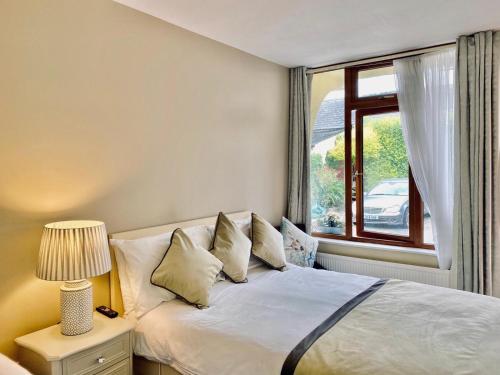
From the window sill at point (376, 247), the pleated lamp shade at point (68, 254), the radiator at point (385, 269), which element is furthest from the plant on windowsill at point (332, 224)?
the pleated lamp shade at point (68, 254)

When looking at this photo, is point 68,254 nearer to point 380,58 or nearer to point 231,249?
point 231,249

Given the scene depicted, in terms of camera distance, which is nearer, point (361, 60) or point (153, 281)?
point (153, 281)

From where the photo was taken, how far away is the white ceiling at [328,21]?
252cm

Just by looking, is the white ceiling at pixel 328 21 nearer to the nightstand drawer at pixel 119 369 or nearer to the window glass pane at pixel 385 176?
the window glass pane at pixel 385 176

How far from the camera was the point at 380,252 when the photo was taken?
3670 millimetres

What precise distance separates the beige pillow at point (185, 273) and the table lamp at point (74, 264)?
38 cm

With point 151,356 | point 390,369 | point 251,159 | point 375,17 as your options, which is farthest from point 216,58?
point 390,369

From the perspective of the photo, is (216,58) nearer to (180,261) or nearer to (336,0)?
(336,0)

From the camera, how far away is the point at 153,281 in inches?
90.9

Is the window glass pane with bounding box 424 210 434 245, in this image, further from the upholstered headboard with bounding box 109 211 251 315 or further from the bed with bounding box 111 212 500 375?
the upholstered headboard with bounding box 109 211 251 315

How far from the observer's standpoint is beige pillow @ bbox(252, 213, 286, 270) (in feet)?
9.95

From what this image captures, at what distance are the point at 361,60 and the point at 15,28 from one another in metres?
2.95

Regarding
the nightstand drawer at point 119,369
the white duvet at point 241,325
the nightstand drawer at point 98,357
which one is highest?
the white duvet at point 241,325

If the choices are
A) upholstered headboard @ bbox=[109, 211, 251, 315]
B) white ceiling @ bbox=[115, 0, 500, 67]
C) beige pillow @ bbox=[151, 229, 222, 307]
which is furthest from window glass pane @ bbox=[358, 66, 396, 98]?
beige pillow @ bbox=[151, 229, 222, 307]
